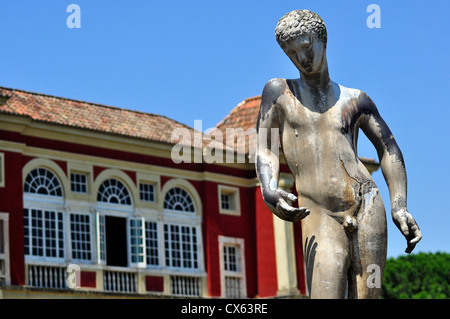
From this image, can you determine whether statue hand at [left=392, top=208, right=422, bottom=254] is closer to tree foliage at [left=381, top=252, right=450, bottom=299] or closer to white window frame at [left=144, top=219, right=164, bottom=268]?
white window frame at [left=144, top=219, right=164, bottom=268]

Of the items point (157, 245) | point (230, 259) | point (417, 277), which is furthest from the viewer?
point (417, 277)

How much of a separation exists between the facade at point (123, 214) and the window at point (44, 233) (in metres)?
0.03

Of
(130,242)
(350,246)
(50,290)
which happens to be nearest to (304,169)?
(350,246)

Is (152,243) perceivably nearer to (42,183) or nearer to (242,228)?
(242,228)

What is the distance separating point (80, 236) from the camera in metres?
36.1

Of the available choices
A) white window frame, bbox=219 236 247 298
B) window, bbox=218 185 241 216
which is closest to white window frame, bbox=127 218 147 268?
white window frame, bbox=219 236 247 298

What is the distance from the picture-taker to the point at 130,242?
37656 millimetres

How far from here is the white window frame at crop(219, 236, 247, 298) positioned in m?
39.7

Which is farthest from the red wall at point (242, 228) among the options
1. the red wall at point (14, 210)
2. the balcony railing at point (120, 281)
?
the balcony railing at point (120, 281)

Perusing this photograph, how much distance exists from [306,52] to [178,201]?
106ft

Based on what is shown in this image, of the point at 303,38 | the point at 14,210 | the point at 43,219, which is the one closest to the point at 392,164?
the point at 303,38

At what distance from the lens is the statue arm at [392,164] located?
7.17m

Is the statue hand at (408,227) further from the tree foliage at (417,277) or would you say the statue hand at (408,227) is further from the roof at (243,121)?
the tree foliage at (417,277)

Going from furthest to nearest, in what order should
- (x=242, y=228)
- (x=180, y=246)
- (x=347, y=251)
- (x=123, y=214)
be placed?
(x=242, y=228) → (x=180, y=246) → (x=123, y=214) → (x=347, y=251)
